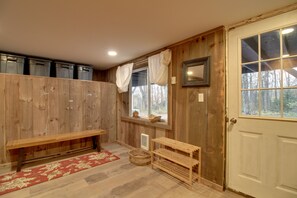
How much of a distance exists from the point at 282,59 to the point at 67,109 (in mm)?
3664

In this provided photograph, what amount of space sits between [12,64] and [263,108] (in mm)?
4092

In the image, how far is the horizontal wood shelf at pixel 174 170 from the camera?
2.13m

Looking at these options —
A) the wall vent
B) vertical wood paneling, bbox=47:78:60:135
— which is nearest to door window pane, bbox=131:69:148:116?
the wall vent

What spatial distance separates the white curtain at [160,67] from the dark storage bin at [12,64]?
2521 millimetres

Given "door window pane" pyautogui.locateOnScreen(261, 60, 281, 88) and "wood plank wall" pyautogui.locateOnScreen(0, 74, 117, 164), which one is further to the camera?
"wood plank wall" pyautogui.locateOnScreen(0, 74, 117, 164)

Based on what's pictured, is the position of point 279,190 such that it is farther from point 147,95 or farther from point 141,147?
point 147,95

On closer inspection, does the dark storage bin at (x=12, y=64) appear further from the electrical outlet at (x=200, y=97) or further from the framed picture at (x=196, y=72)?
the electrical outlet at (x=200, y=97)

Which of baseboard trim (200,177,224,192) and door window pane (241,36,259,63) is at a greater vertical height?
door window pane (241,36,259,63)

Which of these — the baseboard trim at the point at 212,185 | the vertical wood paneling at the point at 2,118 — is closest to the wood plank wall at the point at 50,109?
the vertical wood paneling at the point at 2,118

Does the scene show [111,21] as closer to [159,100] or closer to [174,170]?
[159,100]

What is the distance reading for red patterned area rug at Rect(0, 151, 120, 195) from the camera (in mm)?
2117

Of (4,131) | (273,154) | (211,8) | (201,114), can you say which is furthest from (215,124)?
(4,131)

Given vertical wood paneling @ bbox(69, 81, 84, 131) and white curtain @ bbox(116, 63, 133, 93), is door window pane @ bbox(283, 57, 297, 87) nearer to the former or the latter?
white curtain @ bbox(116, 63, 133, 93)

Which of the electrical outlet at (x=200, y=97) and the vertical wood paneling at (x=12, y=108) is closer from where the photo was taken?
the electrical outlet at (x=200, y=97)
